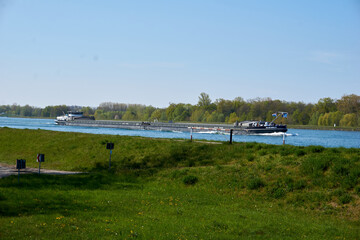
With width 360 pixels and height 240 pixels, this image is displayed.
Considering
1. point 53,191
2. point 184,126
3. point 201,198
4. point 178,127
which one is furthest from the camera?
point 184,126

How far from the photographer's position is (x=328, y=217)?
14.8 metres

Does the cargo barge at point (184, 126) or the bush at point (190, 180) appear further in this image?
the cargo barge at point (184, 126)

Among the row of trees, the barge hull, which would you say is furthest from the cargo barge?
the row of trees

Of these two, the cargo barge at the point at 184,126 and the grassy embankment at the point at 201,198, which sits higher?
the cargo barge at the point at 184,126

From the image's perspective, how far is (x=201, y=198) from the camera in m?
17.4

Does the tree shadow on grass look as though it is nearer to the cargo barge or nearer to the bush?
the bush

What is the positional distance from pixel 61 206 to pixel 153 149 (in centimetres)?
1658

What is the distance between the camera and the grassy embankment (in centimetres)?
1178

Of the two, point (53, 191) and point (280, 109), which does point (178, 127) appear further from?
point (53, 191)

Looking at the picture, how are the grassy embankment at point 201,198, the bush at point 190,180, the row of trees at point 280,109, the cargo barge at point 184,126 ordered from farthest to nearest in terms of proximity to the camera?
the row of trees at point 280,109
the cargo barge at point 184,126
the bush at point 190,180
the grassy embankment at point 201,198

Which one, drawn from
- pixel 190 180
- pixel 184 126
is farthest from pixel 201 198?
pixel 184 126

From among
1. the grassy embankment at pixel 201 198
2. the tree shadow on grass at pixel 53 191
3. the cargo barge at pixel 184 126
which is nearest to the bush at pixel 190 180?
the grassy embankment at pixel 201 198

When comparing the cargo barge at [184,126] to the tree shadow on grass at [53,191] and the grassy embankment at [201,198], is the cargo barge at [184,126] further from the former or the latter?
the tree shadow on grass at [53,191]

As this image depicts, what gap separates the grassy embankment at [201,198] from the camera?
38.7 ft
